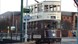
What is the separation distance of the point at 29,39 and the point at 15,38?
795mm

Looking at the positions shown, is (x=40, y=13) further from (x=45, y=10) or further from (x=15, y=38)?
(x=15, y=38)

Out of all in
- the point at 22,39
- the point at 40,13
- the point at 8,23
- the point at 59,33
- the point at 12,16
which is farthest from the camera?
the point at 12,16

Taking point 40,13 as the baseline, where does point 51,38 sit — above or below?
below

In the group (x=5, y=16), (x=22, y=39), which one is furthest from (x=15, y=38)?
(x=5, y=16)

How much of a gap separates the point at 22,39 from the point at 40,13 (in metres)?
1.86

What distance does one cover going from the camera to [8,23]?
1405cm

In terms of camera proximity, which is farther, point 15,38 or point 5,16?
point 5,16

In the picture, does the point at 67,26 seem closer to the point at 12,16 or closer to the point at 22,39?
the point at 22,39

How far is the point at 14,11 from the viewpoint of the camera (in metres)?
14.8

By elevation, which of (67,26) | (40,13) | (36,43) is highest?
(40,13)

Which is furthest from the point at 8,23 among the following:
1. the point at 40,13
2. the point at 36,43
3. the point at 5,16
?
the point at 36,43

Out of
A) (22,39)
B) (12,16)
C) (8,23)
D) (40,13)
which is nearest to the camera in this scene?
(22,39)

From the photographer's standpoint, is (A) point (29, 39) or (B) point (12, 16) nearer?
(A) point (29, 39)

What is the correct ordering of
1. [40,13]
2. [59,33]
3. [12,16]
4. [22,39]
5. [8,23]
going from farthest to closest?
[12,16] < [8,23] < [40,13] < [22,39] < [59,33]
